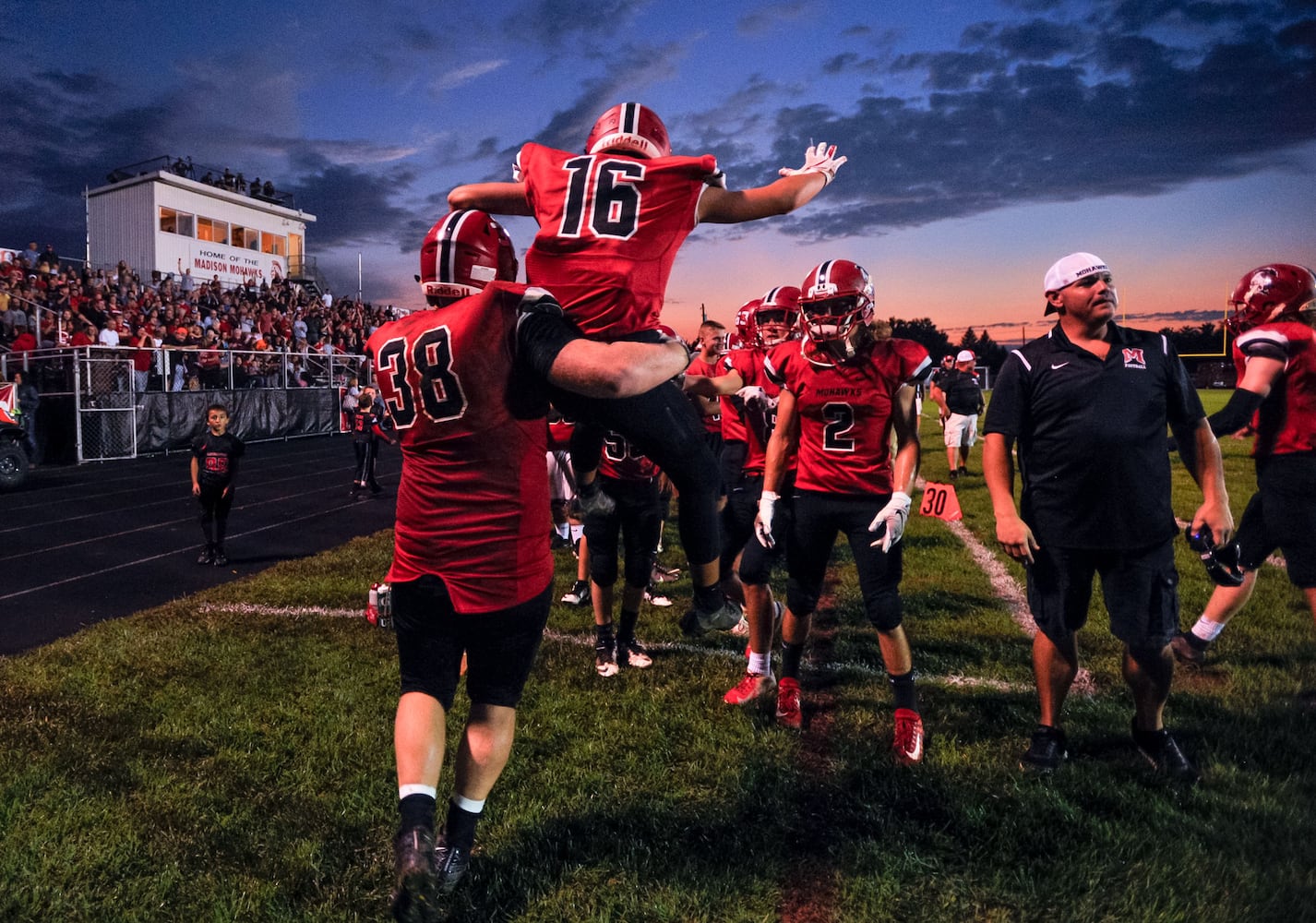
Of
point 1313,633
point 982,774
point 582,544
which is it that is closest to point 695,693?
point 982,774

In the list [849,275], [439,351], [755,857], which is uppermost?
[849,275]

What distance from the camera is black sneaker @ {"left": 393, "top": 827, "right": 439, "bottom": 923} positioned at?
2.54 meters

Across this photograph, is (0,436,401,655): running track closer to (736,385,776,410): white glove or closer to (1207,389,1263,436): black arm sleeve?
(736,385,776,410): white glove

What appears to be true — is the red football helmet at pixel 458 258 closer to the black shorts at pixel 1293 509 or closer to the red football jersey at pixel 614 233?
the red football jersey at pixel 614 233

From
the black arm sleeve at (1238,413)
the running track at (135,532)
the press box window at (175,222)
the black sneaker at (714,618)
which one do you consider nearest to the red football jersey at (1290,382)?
the black arm sleeve at (1238,413)

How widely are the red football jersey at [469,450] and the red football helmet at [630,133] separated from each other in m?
0.97

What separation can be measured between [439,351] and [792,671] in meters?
3.06

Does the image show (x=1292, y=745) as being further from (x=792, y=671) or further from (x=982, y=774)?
(x=792, y=671)

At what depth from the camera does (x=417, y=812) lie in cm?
265

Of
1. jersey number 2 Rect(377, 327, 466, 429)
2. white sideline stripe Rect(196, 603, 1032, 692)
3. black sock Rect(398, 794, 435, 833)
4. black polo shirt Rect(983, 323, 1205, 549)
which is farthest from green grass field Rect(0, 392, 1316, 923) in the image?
jersey number 2 Rect(377, 327, 466, 429)

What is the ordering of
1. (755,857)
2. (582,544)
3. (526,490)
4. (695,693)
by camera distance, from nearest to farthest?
(526,490)
(755,857)
(695,693)
(582,544)

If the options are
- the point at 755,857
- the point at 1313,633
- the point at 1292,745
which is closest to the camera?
the point at 755,857

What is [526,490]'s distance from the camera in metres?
2.76

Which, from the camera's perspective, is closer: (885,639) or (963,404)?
(885,639)
